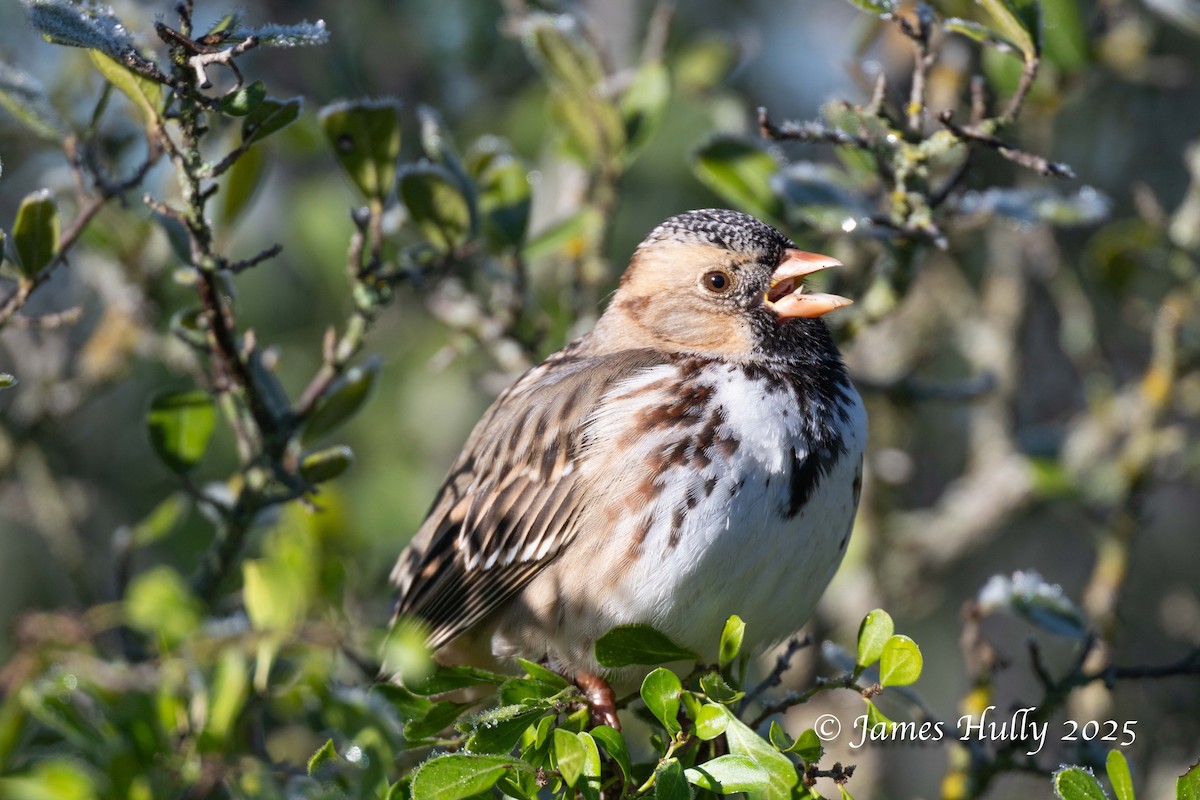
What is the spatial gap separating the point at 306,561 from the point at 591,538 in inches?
24.8

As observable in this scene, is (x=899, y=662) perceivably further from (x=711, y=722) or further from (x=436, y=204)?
(x=436, y=204)

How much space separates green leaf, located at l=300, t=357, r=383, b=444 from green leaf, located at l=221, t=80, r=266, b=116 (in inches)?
31.5

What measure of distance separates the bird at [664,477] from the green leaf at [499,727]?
38 centimetres

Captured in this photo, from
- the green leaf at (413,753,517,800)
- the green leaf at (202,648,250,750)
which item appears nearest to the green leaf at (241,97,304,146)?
the green leaf at (202,648,250,750)

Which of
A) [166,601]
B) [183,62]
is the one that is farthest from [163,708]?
[183,62]

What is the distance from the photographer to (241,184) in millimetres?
3227

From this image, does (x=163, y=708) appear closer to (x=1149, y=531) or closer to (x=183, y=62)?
(x=183, y=62)

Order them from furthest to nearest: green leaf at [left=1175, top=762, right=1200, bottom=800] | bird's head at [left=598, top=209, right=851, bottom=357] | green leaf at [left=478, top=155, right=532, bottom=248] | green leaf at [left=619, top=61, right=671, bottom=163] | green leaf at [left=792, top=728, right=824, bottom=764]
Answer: green leaf at [left=619, top=61, right=671, bottom=163]
green leaf at [left=478, top=155, right=532, bottom=248]
bird's head at [left=598, top=209, right=851, bottom=357]
green leaf at [left=792, top=728, right=824, bottom=764]
green leaf at [left=1175, top=762, right=1200, bottom=800]

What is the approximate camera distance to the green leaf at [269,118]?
2387 millimetres

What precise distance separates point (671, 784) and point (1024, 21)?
1631mm

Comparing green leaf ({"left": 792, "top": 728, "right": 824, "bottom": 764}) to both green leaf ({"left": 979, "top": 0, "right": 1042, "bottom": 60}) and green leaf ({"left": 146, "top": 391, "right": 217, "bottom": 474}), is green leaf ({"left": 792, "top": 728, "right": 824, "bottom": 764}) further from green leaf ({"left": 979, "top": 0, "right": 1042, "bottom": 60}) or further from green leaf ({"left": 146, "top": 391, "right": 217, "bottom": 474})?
green leaf ({"left": 146, "top": 391, "right": 217, "bottom": 474})

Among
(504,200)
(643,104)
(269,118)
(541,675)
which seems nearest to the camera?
(541,675)

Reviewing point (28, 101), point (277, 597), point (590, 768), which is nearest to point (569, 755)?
point (590, 768)

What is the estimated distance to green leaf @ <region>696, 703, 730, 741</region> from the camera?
2.10 m
